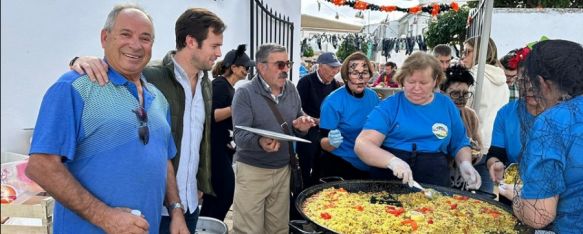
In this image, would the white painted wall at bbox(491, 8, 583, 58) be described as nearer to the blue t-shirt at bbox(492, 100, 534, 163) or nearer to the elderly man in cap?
the elderly man in cap

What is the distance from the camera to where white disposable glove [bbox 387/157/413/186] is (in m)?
2.41

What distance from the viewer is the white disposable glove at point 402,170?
2406 mm

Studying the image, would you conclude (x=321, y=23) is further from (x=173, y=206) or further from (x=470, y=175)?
(x=173, y=206)

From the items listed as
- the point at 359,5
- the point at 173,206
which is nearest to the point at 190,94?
the point at 173,206

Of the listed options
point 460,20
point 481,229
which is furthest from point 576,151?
point 460,20

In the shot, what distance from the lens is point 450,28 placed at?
1336 centimetres

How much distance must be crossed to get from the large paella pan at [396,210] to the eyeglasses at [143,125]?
0.86 m

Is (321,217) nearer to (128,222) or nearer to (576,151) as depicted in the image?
(128,222)

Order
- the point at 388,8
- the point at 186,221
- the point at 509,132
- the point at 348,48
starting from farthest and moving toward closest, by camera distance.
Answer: the point at 348,48
the point at 388,8
the point at 509,132
the point at 186,221

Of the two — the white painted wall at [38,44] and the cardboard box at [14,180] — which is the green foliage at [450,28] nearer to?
the white painted wall at [38,44]

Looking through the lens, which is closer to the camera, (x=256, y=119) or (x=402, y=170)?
(x=402, y=170)

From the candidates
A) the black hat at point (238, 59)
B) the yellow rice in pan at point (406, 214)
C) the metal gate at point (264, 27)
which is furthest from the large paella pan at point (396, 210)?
the metal gate at point (264, 27)

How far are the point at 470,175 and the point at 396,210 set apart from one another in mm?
633

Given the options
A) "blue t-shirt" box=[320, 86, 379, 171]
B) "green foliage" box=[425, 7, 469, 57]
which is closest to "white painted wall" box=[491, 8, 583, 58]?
"green foliage" box=[425, 7, 469, 57]
